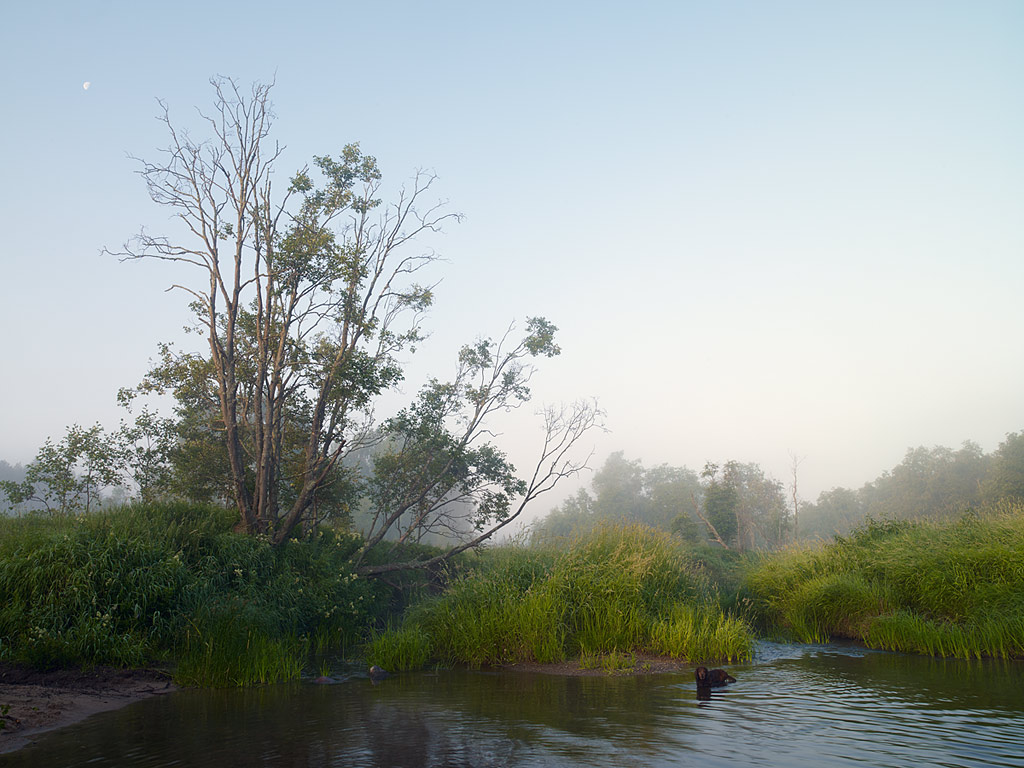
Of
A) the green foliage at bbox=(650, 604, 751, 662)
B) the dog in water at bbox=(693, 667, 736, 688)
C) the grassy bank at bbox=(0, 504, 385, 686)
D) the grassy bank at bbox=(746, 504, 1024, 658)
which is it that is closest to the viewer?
the dog in water at bbox=(693, 667, 736, 688)

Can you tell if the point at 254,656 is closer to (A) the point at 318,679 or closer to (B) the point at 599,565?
(A) the point at 318,679

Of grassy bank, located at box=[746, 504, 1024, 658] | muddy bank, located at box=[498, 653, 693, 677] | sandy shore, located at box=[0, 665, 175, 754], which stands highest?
grassy bank, located at box=[746, 504, 1024, 658]

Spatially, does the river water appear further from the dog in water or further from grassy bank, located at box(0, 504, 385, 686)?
grassy bank, located at box(0, 504, 385, 686)

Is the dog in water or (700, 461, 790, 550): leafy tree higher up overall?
(700, 461, 790, 550): leafy tree

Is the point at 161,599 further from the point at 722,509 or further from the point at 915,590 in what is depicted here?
the point at 722,509

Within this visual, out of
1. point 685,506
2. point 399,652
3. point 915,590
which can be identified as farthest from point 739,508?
point 399,652

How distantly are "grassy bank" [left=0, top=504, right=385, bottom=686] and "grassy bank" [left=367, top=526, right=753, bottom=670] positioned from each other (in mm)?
2394

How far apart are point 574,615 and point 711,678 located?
3.87m

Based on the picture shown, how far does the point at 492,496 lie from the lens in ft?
68.8

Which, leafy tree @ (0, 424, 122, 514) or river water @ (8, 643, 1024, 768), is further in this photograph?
leafy tree @ (0, 424, 122, 514)

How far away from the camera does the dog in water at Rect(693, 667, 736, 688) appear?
8828 mm

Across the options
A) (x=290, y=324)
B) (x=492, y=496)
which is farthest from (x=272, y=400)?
(x=492, y=496)

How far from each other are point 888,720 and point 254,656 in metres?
9.00

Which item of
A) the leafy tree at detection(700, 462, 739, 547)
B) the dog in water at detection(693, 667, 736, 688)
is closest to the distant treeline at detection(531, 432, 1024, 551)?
the leafy tree at detection(700, 462, 739, 547)
